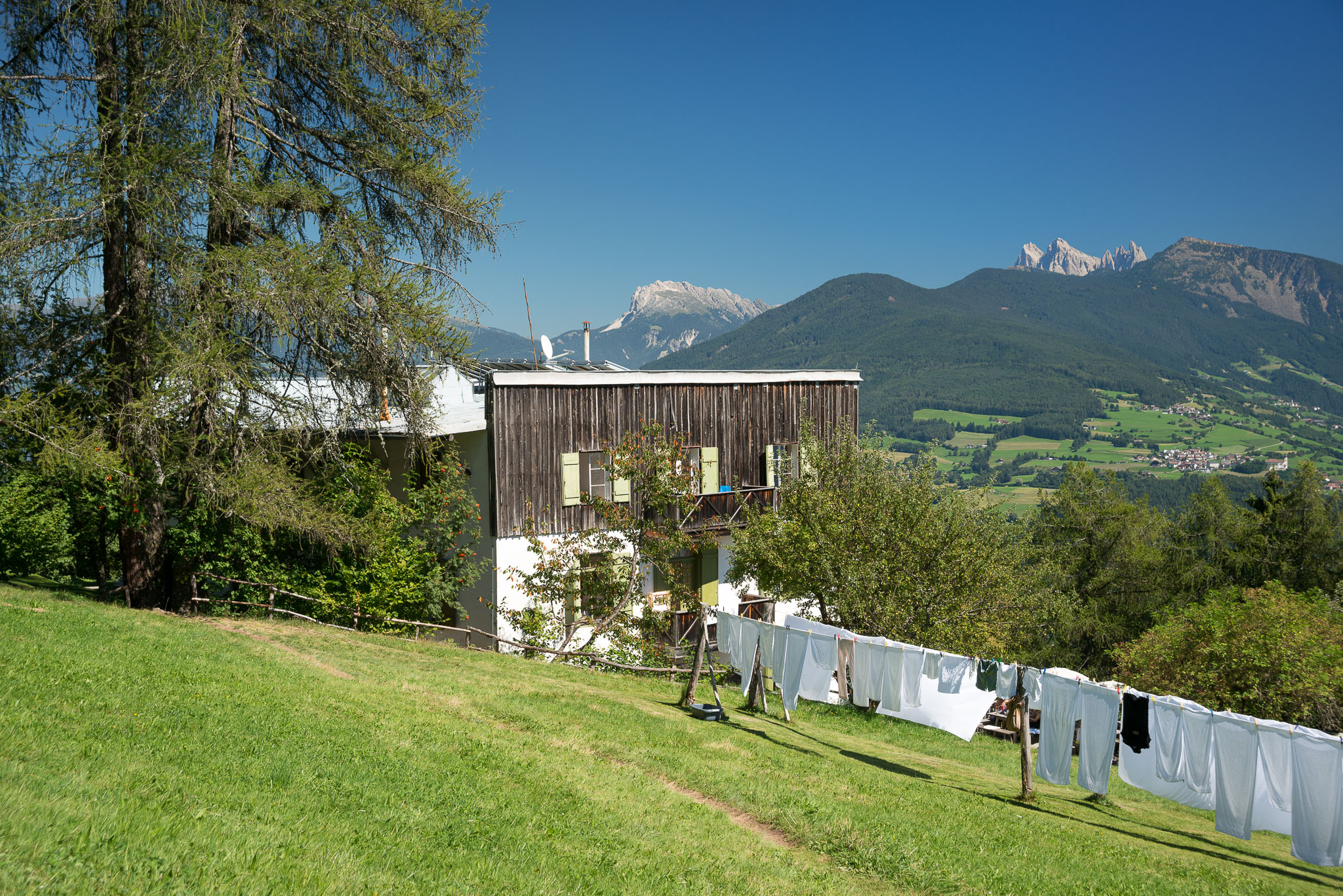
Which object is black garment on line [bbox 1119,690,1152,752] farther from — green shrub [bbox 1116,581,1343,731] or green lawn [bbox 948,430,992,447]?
green lawn [bbox 948,430,992,447]

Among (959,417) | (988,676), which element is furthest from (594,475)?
(959,417)

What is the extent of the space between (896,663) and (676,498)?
7.85 meters

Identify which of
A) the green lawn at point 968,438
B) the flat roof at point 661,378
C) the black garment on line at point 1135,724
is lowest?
the black garment on line at point 1135,724

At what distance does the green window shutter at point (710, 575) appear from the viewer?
2550 cm

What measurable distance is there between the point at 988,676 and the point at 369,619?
13245 mm

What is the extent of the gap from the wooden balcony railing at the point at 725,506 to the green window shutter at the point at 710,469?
18cm

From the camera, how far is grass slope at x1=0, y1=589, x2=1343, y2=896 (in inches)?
222

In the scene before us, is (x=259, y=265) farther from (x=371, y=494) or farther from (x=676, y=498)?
(x=676, y=498)

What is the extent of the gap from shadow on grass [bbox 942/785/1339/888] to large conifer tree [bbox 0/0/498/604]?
12.6 metres

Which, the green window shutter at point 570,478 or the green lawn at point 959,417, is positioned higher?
the green lawn at point 959,417

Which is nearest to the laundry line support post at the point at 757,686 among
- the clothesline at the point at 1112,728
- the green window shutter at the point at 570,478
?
the clothesline at the point at 1112,728

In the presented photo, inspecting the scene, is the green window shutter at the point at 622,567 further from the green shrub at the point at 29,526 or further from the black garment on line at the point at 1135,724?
the green shrub at the point at 29,526

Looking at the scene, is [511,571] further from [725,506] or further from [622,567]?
[725,506]

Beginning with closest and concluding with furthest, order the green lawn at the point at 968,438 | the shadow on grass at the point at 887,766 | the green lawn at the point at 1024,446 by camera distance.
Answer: the shadow on grass at the point at 887,766
the green lawn at the point at 1024,446
the green lawn at the point at 968,438
